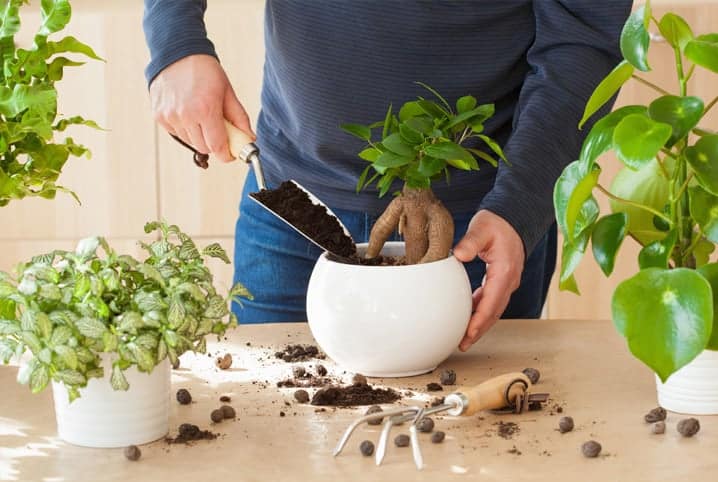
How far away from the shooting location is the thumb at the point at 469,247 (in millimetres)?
1296

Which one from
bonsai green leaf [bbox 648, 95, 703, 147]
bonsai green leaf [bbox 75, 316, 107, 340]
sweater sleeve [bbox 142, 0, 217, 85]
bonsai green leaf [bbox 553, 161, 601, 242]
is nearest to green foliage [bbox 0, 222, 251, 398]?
bonsai green leaf [bbox 75, 316, 107, 340]

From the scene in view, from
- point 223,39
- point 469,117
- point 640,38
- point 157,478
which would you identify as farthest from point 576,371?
point 223,39

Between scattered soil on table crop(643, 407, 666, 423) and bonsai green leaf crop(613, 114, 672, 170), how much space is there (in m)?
0.29

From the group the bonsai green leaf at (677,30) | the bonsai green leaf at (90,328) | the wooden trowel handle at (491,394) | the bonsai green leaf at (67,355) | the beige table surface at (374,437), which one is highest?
the bonsai green leaf at (677,30)

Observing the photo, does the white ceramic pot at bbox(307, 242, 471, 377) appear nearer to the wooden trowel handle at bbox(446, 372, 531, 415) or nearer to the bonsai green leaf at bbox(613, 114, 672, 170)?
the wooden trowel handle at bbox(446, 372, 531, 415)

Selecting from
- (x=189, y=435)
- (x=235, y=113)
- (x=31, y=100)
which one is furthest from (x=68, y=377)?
(x=235, y=113)

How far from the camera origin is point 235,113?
4.73 ft

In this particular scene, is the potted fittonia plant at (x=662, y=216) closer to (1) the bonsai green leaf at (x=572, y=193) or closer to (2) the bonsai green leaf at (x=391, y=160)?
(1) the bonsai green leaf at (x=572, y=193)

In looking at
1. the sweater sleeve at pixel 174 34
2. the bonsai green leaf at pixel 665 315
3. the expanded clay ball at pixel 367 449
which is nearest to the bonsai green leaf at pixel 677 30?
the bonsai green leaf at pixel 665 315

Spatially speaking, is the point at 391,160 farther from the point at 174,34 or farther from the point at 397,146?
the point at 174,34

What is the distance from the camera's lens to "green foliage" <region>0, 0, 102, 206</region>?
1009 mm

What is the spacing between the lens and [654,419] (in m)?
1.06

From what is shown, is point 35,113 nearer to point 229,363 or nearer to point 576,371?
point 229,363

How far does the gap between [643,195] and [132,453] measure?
576mm
